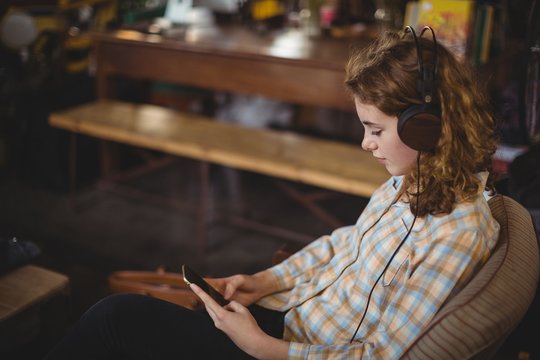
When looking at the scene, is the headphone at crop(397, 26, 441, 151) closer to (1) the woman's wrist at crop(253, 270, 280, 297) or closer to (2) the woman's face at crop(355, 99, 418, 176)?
(2) the woman's face at crop(355, 99, 418, 176)

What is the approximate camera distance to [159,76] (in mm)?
3264

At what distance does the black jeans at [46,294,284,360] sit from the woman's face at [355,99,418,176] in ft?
1.56

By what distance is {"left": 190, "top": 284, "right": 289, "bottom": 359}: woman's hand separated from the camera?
1.15 m

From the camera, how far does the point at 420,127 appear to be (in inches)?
41.0

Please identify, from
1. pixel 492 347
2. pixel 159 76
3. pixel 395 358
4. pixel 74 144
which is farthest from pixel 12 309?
pixel 159 76

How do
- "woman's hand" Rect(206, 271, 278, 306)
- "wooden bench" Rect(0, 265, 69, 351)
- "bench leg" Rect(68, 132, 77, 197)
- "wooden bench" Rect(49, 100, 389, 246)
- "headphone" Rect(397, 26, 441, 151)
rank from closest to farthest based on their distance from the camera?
1. "headphone" Rect(397, 26, 441, 151)
2. "woman's hand" Rect(206, 271, 278, 306)
3. "wooden bench" Rect(0, 265, 69, 351)
4. "wooden bench" Rect(49, 100, 389, 246)
5. "bench leg" Rect(68, 132, 77, 197)

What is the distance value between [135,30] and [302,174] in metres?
1.48

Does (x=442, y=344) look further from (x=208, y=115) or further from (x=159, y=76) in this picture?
(x=208, y=115)

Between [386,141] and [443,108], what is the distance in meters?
0.13

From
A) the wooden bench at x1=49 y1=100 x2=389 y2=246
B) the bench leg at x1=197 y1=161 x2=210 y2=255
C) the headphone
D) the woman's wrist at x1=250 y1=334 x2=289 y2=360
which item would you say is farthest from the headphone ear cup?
the bench leg at x1=197 y1=161 x2=210 y2=255

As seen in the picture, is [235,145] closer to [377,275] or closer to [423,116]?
[377,275]

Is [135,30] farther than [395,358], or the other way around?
[135,30]

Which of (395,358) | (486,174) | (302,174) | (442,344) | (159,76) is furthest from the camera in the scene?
A: (159,76)

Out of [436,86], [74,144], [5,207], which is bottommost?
[5,207]
